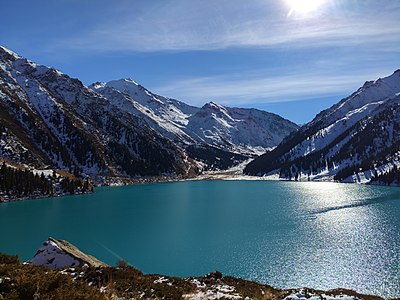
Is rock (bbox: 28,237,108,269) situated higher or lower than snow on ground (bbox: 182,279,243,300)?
higher

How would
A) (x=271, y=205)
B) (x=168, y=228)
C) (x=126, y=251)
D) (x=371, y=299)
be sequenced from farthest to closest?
(x=271, y=205), (x=168, y=228), (x=126, y=251), (x=371, y=299)

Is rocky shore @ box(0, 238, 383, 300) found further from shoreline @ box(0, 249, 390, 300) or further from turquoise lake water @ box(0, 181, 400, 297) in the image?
turquoise lake water @ box(0, 181, 400, 297)

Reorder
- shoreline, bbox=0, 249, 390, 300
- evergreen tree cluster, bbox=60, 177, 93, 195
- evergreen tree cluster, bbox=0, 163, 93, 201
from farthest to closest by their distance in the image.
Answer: evergreen tree cluster, bbox=60, 177, 93, 195, evergreen tree cluster, bbox=0, 163, 93, 201, shoreline, bbox=0, 249, 390, 300

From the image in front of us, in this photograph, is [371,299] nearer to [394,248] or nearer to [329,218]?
[394,248]

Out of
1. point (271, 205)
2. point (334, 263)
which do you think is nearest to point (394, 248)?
point (334, 263)

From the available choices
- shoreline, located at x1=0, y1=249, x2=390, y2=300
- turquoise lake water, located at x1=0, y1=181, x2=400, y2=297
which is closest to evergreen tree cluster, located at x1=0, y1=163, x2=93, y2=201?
turquoise lake water, located at x1=0, y1=181, x2=400, y2=297

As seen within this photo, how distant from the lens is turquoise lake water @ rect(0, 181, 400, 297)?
186 ft

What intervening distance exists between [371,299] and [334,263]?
38.6 m

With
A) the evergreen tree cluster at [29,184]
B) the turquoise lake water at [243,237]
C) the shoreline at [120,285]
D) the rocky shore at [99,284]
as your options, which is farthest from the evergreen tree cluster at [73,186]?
the shoreline at [120,285]

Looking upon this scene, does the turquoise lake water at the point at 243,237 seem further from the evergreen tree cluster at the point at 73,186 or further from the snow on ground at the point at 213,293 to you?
the evergreen tree cluster at the point at 73,186

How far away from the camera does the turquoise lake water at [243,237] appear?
186 ft

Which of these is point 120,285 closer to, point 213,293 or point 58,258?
point 213,293

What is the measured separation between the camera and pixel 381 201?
13762 centimetres

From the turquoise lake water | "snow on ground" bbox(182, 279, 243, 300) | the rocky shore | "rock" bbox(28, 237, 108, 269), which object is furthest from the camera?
the turquoise lake water
